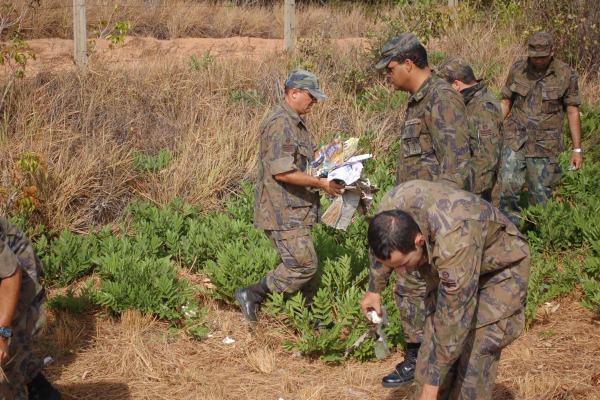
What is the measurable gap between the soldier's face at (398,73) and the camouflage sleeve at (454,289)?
2030 mm

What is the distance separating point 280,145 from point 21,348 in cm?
222

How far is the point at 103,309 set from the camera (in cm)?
636

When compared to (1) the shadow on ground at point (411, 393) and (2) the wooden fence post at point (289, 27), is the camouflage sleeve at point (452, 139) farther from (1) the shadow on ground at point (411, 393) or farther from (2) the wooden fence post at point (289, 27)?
(2) the wooden fence post at point (289, 27)

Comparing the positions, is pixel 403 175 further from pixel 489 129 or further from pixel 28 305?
pixel 28 305

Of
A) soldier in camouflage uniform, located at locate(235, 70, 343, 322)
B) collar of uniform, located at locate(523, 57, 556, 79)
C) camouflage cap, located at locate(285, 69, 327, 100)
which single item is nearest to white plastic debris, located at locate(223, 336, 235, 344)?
soldier in camouflage uniform, located at locate(235, 70, 343, 322)

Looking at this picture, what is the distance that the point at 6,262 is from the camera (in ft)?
12.6

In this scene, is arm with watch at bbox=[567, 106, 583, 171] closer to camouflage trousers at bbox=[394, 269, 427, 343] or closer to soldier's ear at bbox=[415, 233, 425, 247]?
camouflage trousers at bbox=[394, 269, 427, 343]

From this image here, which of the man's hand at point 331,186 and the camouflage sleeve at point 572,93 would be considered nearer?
the man's hand at point 331,186

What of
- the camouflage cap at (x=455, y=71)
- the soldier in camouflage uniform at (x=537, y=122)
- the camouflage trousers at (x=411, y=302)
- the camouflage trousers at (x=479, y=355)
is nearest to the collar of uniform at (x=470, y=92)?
the camouflage cap at (x=455, y=71)

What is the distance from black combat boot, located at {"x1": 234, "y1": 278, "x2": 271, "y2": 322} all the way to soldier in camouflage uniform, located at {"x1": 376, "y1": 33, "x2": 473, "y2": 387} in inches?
49.4

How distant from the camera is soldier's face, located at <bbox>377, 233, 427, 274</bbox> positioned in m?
3.35

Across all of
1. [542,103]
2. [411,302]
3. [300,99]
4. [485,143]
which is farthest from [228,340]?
[542,103]

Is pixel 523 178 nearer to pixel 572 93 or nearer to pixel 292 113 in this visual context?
pixel 572 93

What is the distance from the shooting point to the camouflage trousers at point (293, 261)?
19.0 feet
